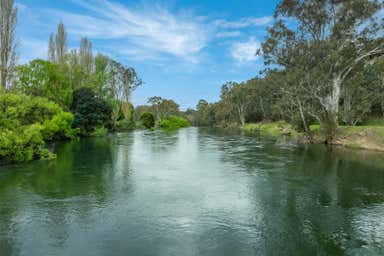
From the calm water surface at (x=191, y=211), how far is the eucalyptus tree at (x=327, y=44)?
45.3ft

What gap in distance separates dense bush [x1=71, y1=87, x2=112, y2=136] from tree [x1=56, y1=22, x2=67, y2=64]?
1296 cm

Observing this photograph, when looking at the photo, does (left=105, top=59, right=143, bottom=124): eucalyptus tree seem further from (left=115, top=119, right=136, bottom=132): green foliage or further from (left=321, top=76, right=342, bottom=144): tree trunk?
(left=321, top=76, right=342, bottom=144): tree trunk

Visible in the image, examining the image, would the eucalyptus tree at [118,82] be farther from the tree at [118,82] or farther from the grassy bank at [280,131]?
the grassy bank at [280,131]

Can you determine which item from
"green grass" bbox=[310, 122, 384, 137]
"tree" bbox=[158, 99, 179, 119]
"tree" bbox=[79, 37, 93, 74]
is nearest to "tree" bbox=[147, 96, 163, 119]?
"tree" bbox=[158, 99, 179, 119]

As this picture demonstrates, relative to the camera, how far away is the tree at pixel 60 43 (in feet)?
160

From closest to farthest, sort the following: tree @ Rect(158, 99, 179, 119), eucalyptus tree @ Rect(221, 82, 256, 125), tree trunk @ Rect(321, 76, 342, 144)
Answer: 1. tree trunk @ Rect(321, 76, 342, 144)
2. eucalyptus tree @ Rect(221, 82, 256, 125)
3. tree @ Rect(158, 99, 179, 119)

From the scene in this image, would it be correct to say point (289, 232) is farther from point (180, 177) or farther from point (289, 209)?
point (180, 177)

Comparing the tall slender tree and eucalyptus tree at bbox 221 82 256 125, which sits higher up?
the tall slender tree

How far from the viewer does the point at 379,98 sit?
34.5 meters

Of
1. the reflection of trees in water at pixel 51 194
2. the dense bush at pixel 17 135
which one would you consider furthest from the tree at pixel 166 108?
the reflection of trees in water at pixel 51 194

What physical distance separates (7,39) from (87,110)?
12359mm

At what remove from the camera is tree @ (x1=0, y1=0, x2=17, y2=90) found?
32.0 meters

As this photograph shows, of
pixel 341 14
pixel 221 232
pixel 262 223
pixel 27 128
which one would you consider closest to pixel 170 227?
pixel 221 232

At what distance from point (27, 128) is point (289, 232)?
15.8 meters
